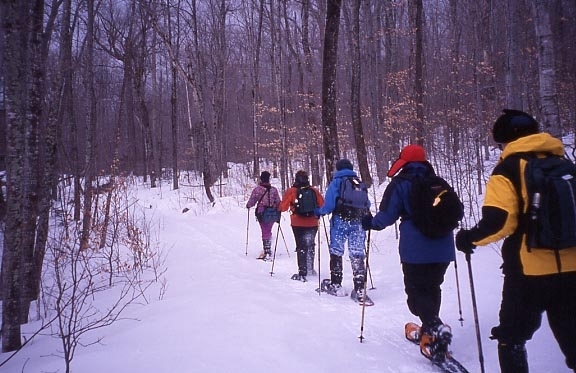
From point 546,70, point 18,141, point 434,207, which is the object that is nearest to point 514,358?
point 434,207

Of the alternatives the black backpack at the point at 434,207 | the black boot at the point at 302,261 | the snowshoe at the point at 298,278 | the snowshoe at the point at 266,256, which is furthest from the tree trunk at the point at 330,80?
the black backpack at the point at 434,207

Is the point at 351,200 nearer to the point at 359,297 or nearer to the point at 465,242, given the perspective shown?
the point at 359,297

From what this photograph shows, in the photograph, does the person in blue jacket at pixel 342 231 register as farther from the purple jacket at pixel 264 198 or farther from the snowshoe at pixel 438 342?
the purple jacket at pixel 264 198

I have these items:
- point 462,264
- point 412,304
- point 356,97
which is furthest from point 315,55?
point 412,304

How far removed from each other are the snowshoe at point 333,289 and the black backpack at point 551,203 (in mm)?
3887

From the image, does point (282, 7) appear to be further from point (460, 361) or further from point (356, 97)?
point (460, 361)

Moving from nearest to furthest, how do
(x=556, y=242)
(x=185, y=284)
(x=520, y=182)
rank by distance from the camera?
(x=556, y=242), (x=520, y=182), (x=185, y=284)

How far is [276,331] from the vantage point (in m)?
4.33

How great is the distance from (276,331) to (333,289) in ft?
6.86

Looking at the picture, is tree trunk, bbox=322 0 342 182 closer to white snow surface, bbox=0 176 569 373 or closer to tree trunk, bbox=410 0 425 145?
tree trunk, bbox=410 0 425 145

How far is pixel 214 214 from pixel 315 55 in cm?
1463

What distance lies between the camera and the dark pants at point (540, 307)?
258 cm

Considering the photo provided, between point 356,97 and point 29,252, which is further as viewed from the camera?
point 356,97

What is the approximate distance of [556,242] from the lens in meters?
2.49
